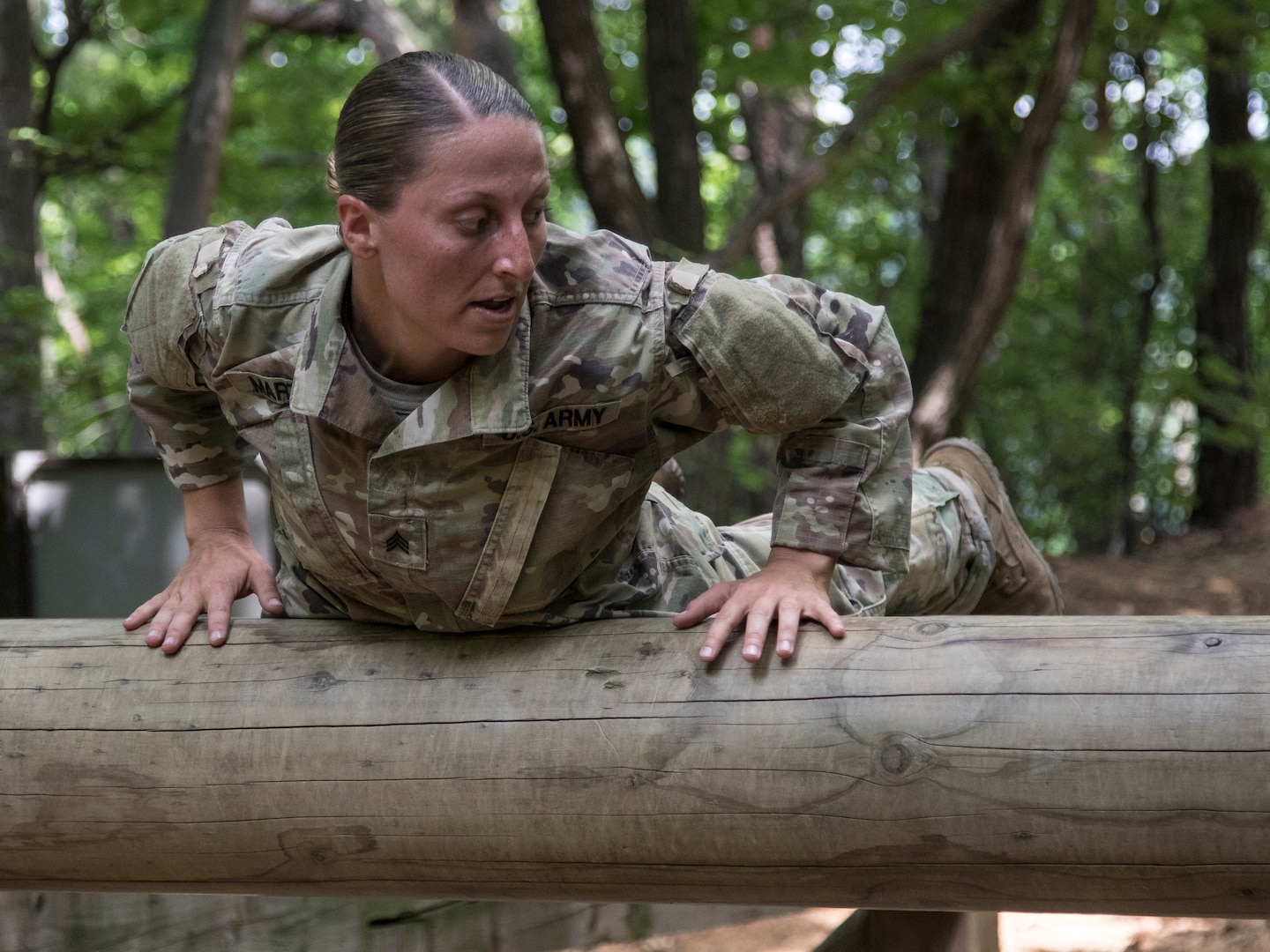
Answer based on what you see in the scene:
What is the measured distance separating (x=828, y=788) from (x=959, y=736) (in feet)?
0.60

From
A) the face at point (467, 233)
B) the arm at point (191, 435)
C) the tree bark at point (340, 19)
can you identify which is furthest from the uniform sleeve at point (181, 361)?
the tree bark at point (340, 19)

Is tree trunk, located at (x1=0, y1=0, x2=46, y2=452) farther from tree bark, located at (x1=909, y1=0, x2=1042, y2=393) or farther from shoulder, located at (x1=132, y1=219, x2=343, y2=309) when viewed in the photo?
tree bark, located at (x1=909, y1=0, x2=1042, y2=393)

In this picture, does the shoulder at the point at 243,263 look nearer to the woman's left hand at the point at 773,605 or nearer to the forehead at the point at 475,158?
the forehead at the point at 475,158

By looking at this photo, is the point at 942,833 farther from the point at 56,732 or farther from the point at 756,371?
the point at 56,732

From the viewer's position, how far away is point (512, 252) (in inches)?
61.6

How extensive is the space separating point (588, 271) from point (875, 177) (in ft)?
22.4

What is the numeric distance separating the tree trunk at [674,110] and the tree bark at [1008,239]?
1.26 meters

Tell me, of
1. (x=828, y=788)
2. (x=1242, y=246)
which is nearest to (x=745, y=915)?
(x=828, y=788)

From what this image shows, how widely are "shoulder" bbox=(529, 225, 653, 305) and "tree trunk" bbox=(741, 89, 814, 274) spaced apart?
6535 mm

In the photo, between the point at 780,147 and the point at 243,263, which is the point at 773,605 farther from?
the point at 780,147

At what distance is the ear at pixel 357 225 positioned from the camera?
1.61 meters

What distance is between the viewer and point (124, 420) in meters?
7.02

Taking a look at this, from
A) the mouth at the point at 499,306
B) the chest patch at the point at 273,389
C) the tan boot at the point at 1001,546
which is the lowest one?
the tan boot at the point at 1001,546

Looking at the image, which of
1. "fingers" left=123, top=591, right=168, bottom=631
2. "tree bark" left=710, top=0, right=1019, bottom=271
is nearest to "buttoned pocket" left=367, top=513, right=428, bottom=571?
"fingers" left=123, top=591, right=168, bottom=631
